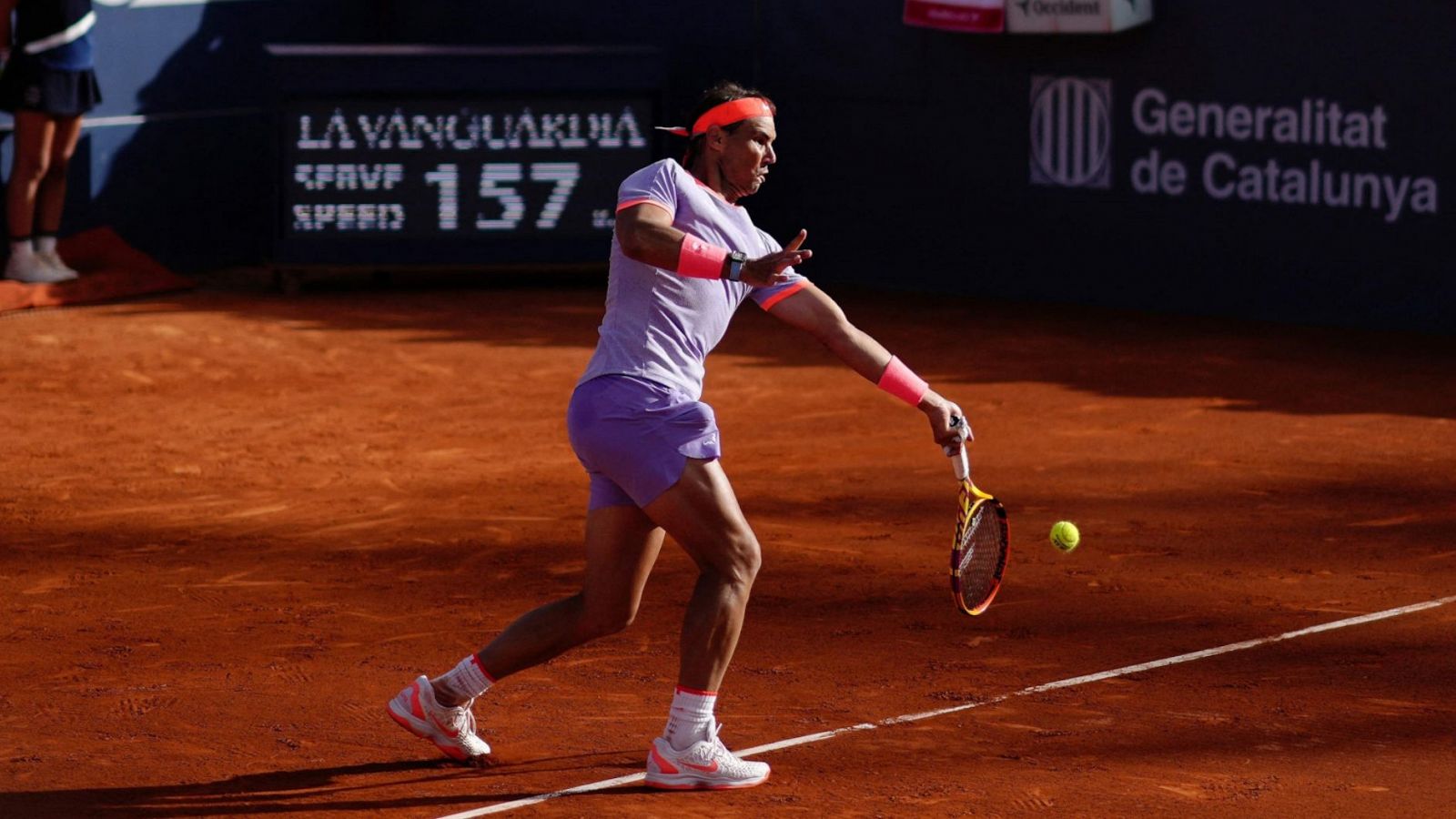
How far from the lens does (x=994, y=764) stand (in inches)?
239

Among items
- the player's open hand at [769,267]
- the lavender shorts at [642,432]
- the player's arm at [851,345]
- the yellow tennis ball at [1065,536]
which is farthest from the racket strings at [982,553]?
the yellow tennis ball at [1065,536]

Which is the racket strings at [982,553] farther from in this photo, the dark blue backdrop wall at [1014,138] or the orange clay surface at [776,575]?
the dark blue backdrop wall at [1014,138]

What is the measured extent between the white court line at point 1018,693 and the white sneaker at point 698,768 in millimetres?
134

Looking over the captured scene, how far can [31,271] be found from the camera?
16000 millimetres

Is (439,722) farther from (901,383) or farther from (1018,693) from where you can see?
(1018,693)

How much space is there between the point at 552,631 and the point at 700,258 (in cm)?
113

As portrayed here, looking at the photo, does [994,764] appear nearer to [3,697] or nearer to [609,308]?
[609,308]

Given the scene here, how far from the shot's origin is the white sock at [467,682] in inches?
235

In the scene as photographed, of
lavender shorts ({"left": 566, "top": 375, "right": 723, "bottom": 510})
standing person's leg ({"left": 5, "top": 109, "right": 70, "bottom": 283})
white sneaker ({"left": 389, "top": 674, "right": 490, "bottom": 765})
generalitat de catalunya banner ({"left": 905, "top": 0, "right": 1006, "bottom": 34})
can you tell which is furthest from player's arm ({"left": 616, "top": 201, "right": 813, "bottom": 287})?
standing person's leg ({"left": 5, "top": 109, "right": 70, "bottom": 283})

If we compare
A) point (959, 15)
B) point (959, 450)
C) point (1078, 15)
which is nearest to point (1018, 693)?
point (959, 450)

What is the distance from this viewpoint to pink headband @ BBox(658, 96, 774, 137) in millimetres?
5805

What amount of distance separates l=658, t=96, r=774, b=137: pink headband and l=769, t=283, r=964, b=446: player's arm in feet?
1.64

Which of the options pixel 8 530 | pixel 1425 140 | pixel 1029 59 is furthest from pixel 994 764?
pixel 1029 59

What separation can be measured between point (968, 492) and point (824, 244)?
11.7 meters
